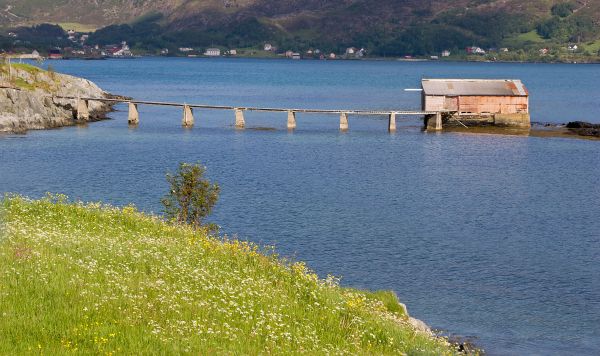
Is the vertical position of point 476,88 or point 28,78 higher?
point 28,78

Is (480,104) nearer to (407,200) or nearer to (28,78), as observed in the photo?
(407,200)

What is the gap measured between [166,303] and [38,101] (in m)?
81.6

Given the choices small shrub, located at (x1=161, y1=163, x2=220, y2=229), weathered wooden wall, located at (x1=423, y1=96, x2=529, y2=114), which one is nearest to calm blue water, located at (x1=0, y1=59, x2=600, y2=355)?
weathered wooden wall, located at (x1=423, y1=96, x2=529, y2=114)

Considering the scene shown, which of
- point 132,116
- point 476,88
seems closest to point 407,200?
point 476,88

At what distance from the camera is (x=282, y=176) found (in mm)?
68688

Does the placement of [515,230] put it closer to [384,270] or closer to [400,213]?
[400,213]

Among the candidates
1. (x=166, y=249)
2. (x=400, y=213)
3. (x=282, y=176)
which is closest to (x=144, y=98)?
(x=282, y=176)

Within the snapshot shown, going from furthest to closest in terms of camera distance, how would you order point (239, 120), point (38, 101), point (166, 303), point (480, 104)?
point (239, 120) → point (480, 104) → point (38, 101) → point (166, 303)

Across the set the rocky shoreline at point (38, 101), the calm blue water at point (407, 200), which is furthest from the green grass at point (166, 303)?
the rocky shoreline at point (38, 101)

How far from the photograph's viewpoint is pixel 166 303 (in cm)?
2181

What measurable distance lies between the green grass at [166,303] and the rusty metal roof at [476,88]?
73.6 meters

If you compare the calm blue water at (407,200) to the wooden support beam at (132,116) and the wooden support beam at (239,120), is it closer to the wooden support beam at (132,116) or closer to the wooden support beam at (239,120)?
the wooden support beam at (239,120)

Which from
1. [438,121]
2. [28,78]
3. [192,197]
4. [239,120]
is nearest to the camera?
[192,197]

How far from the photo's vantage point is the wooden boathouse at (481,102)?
9950 cm
